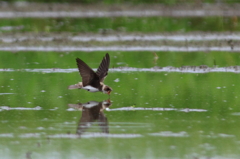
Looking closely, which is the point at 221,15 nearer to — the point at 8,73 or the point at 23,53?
the point at 23,53

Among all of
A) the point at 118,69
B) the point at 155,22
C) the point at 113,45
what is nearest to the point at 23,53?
the point at 113,45

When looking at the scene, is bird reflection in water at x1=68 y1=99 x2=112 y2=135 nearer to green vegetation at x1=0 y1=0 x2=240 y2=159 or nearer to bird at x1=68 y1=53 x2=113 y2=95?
green vegetation at x1=0 y1=0 x2=240 y2=159

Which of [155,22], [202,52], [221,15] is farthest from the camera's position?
[221,15]

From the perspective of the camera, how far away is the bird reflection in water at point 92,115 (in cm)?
783

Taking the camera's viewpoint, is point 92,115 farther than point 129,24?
No

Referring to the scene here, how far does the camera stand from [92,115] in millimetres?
8609

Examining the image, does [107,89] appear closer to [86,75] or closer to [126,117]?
[86,75]

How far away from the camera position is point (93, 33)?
19.7 meters

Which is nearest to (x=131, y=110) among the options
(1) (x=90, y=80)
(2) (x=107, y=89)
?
(2) (x=107, y=89)

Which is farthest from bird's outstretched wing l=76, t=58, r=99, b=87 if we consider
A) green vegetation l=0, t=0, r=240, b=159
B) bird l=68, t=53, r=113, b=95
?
green vegetation l=0, t=0, r=240, b=159

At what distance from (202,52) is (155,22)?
777 centimetres

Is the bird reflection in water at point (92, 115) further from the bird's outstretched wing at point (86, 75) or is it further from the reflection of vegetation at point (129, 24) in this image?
the reflection of vegetation at point (129, 24)

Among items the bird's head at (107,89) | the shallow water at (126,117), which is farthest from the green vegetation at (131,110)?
the bird's head at (107,89)

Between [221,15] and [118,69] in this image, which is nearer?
[118,69]
